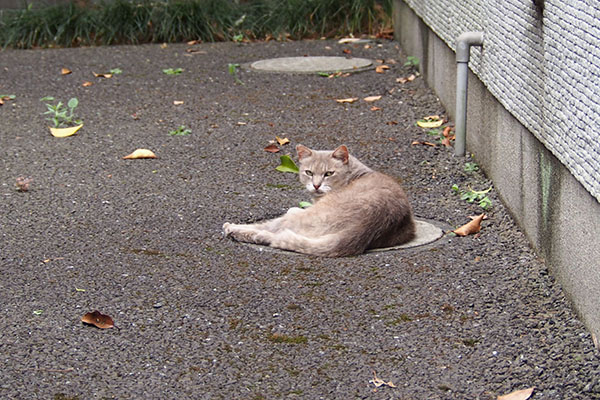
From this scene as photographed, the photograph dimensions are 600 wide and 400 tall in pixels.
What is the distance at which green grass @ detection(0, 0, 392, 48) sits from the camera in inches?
441

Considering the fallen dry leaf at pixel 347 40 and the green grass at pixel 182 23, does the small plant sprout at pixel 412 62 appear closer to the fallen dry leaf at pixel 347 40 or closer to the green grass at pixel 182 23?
the fallen dry leaf at pixel 347 40

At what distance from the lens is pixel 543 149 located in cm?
445

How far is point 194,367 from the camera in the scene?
3.50 meters

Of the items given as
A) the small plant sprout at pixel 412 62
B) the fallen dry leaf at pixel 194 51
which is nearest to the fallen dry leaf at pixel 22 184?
the small plant sprout at pixel 412 62

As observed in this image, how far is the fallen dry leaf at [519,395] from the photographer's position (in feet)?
10.5

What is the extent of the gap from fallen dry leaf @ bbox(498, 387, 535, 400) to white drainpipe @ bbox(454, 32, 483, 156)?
10.6 ft

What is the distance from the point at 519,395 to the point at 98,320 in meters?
1.80

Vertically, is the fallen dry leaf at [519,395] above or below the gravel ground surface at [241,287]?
above

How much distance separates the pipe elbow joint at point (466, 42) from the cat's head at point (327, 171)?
1306 mm

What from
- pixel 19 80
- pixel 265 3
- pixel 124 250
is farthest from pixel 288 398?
pixel 265 3

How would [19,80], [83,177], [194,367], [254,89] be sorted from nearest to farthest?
[194,367]
[83,177]
[254,89]
[19,80]

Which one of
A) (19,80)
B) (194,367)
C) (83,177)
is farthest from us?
(19,80)

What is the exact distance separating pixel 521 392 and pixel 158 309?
5.44 feet

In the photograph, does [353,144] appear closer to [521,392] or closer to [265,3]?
[521,392]
